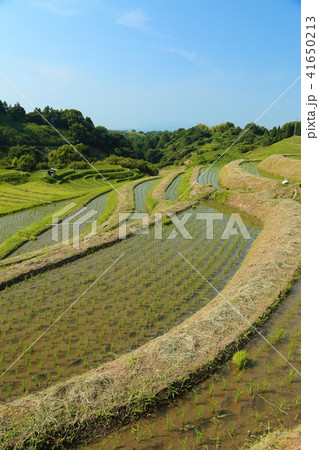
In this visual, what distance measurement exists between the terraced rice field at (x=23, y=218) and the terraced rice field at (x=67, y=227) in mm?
1576

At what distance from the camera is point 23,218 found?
58.3 ft

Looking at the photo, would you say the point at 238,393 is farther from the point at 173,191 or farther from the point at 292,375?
the point at 173,191

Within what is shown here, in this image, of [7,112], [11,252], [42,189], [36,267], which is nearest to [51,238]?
[11,252]

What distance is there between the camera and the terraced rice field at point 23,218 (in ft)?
50.3

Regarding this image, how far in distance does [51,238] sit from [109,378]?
1016 centimetres

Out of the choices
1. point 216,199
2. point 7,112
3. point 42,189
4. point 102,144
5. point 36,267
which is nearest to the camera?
point 36,267

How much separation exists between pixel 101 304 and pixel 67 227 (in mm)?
8915

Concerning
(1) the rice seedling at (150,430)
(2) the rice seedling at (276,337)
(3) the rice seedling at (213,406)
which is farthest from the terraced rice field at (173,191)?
(1) the rice seedling at (150,430)

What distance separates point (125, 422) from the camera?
411 centimetres

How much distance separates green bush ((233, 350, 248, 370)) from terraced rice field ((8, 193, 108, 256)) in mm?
9804

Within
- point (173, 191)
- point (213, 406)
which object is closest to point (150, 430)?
point (213, 406)

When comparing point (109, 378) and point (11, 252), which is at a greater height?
point (11, 252)

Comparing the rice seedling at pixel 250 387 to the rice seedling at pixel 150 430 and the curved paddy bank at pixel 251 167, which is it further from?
the curved paddy bank at pixel 251 167

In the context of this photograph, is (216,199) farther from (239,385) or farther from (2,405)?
(2,405)
